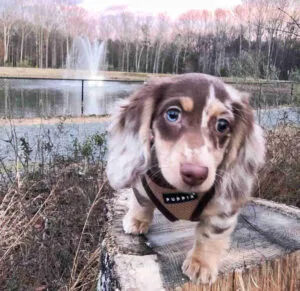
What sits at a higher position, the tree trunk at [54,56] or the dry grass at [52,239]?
the tree trunk at [54,56]

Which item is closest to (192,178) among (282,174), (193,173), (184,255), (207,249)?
(193,173)

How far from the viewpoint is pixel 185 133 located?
4.34 feet

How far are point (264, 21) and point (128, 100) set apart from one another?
5.49 meters

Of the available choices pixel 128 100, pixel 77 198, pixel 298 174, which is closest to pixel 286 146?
pixel 298 174

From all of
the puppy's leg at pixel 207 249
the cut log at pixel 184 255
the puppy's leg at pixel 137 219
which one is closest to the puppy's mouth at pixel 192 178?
the puppy's leg at pixel 207 249

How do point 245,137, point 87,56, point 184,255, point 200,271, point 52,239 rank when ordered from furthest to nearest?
point 87,56 < point 52,239 < point 184,255 < point 200,271 < point 245,137

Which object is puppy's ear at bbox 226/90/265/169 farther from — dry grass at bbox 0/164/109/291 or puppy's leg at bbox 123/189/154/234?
dry grass at bbox 0/164/109/291

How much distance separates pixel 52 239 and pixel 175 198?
1.39m

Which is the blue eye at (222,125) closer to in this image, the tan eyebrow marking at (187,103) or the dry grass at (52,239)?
the tan eyebrow marking at (187,103)

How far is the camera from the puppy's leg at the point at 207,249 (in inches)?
63.2

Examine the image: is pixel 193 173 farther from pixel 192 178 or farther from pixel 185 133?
pixel 185 133

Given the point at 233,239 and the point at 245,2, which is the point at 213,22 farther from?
the point at 233,239

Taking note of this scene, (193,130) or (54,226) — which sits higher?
(193,130)

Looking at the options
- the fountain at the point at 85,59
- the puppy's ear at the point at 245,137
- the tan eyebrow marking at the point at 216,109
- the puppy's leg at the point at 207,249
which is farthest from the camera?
the fountain at the point at 85,59
